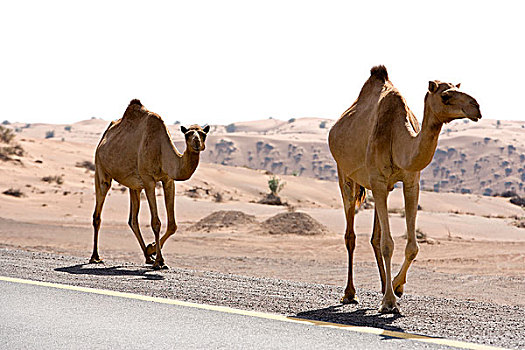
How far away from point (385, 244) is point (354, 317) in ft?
3.12

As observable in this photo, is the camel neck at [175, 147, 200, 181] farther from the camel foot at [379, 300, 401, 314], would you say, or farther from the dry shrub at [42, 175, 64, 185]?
the dry shrub at [42, 175, 64, 185]

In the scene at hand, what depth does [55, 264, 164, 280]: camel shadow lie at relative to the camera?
11492mm

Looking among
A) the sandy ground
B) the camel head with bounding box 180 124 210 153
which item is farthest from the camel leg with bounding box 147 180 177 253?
the sandy ground

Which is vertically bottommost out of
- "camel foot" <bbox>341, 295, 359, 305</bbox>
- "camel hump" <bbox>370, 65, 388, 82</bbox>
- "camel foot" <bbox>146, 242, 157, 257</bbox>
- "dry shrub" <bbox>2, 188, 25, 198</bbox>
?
"dry shrub" <bbox>2, 188, 25, 198</bbox>

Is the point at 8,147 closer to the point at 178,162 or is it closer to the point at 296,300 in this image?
the point at 178,162

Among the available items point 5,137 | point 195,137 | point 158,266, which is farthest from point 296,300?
point 5,137

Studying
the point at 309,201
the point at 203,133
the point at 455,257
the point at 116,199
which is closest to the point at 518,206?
the point at 309,201

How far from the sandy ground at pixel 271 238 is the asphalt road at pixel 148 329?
250 inches

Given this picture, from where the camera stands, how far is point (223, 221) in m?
29.1

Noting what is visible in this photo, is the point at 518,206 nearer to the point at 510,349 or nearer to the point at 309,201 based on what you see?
the point at 309,201

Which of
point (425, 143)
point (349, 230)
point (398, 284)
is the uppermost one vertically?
point (425, 143)

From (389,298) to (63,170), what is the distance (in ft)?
140

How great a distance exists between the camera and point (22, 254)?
1438 cm

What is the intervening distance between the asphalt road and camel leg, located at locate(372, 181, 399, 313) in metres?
1.21
